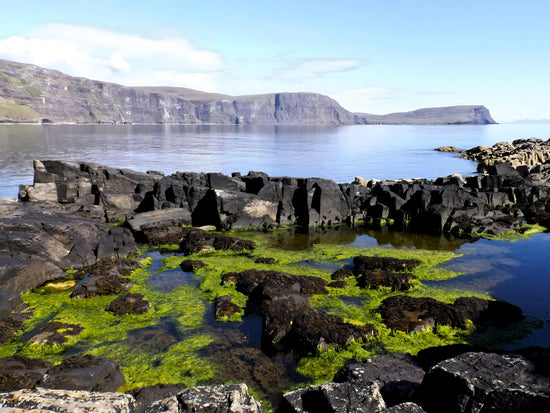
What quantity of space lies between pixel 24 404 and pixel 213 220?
65.5 feet

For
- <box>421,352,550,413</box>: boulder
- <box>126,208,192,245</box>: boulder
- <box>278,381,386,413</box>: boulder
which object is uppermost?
<box>421,352,550,413</box>: boulder

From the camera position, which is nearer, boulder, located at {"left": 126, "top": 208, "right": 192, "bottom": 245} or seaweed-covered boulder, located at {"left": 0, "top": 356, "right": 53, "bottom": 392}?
seaweed-covered boulder, located at {"left": 0, "top": 356, "right": 53, "bottom": 392}

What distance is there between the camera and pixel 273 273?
16.1 meters

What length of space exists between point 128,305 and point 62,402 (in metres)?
7.38

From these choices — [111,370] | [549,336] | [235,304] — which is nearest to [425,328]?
[549,336]

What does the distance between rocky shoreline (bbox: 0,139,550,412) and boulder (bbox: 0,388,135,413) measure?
0.03 m

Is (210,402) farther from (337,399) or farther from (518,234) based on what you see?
(518,234)

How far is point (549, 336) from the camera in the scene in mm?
11992

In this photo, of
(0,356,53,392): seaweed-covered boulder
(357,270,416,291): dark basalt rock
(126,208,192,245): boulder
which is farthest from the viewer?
(126,208,192,245): boulder

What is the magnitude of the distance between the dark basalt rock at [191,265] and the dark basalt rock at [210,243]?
7.09ft

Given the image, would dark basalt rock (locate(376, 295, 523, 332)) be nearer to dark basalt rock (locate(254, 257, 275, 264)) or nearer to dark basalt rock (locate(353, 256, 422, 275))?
dark basalt rock (locate(353, 256, 422, 275))

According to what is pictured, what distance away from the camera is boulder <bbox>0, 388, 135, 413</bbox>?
618cm

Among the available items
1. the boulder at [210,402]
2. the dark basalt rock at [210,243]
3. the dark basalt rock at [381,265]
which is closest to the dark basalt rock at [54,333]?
the boulder at [210,402]

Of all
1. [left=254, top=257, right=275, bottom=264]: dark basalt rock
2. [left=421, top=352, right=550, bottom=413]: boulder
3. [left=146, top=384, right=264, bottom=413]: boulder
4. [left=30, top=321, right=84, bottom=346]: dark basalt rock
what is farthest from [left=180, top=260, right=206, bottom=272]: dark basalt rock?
[left=421, top=352, right=550, bottom=413]: boulder
